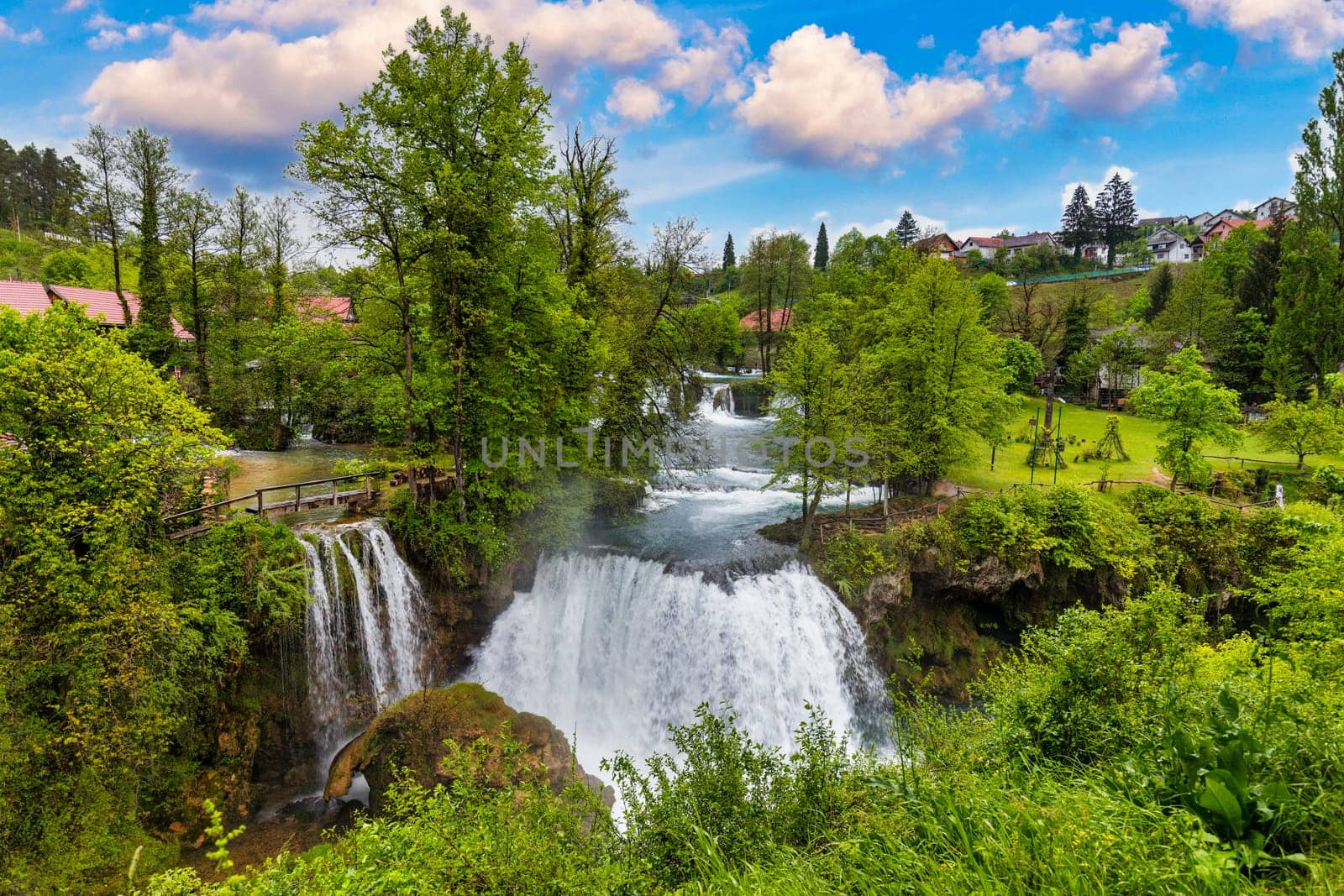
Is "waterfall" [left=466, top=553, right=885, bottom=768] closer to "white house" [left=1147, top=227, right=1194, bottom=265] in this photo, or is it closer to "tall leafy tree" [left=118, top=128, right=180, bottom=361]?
"tall leafy tree" [left=118, top=128, right=180, bottom=361]

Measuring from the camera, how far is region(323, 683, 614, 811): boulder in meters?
11.9

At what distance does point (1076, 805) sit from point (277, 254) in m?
36.0

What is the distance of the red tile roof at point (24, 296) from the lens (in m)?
26.0

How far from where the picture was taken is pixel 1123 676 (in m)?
6.64

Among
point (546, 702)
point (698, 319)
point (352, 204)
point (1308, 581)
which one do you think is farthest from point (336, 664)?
point (1308, 581)

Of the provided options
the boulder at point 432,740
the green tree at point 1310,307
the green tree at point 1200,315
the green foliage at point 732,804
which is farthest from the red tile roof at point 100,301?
the green tree at point 1200,315

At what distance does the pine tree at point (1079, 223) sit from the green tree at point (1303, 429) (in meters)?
69.8

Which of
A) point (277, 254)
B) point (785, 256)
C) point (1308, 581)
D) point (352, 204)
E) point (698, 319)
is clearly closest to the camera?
point (1308, 581)

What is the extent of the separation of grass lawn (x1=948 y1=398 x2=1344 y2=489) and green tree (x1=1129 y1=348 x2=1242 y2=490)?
2065 mm

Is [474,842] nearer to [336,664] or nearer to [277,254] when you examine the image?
[336,664]

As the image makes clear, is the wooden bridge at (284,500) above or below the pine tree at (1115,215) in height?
below

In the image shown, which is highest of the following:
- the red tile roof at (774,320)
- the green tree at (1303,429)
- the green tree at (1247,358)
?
the red tile roof at (774,320)

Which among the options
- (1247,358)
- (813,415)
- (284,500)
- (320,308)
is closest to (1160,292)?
(1247,358)

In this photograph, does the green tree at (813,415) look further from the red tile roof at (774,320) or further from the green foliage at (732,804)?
the red tile roof at (774,320)
